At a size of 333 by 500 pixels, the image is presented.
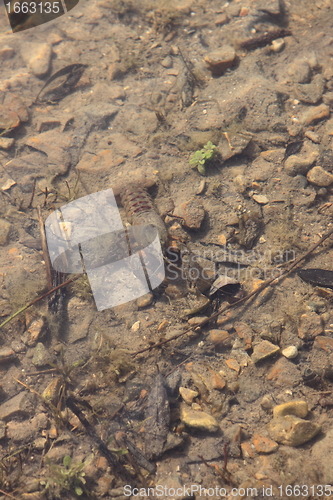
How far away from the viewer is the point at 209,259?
13.3ft

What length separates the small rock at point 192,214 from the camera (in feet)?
13.7

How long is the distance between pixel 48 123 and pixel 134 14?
8.57 feet

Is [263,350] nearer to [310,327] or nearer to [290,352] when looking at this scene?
[290,352]

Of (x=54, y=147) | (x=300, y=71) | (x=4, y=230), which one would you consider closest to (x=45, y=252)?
(x=4, y=230)

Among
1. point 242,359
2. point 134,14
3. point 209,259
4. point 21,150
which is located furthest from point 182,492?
point 134,14

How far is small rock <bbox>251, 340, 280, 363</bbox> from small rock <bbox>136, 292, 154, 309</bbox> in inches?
46.2

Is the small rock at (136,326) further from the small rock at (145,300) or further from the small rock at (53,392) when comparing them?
the small rock at (53,392)

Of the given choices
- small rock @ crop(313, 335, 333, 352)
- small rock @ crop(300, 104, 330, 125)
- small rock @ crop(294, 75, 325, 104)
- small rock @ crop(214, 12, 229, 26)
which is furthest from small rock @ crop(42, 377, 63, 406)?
small rock @ crop(214, 12, 229, 26)

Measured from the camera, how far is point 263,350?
330cm

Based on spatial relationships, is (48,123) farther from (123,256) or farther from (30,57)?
(123,256)

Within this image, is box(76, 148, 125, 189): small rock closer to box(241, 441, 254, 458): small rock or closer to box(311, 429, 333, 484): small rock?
box(241, 441, 254, 458): small rock

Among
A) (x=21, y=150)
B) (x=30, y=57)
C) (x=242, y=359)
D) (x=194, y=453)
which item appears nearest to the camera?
(x=194, y=453)

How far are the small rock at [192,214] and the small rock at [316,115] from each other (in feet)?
6.08

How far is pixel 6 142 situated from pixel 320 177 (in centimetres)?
410
